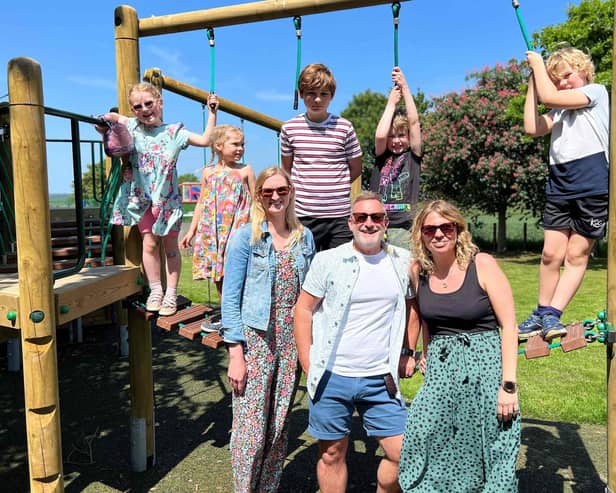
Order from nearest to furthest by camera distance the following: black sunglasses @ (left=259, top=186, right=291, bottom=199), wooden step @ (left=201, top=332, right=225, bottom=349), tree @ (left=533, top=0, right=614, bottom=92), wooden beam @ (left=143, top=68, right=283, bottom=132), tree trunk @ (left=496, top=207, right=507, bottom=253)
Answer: black sunglasses @ (left=259, top=186, right=291, bottom=199), wooden step @ (left=201, top=332, right=225, bottom=349), wooden beam @ (left=143, top=68, right=283, bottom=132), tree @ (left=533, top=0, right=614, bottom=92), tree trunk @ (left=496, top=207, right=507, bottom=253)

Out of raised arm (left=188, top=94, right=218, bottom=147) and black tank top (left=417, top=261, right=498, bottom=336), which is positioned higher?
raised arm (left=188, top=94, right=218, bottom=147)

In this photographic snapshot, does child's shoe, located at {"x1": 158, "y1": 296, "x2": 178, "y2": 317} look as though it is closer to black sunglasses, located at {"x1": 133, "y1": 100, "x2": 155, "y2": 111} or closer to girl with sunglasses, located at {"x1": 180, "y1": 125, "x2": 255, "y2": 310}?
girl with sunglasses, located at {"x1": 180, "y1": 125, "x2": 255, "y2": 310}

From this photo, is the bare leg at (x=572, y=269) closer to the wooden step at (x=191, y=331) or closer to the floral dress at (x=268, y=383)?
the floral dress at (x=268, y=383)

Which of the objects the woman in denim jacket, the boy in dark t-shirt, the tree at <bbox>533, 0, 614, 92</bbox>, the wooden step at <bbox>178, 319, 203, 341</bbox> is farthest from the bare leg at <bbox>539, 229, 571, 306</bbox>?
the tree at <bbox>533, 0, 614, 92</bbox>

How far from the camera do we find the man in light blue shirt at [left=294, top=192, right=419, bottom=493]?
8.32 feet

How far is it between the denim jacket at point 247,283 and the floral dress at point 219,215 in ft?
3.49

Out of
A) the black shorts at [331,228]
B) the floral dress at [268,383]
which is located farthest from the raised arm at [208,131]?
the floral dress at [268,383]

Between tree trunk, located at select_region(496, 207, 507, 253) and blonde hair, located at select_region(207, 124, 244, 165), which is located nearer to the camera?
blonde hair, located at select_region(207, 124, 244, 165)

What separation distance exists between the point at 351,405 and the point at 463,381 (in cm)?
57

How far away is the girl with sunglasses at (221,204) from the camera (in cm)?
385

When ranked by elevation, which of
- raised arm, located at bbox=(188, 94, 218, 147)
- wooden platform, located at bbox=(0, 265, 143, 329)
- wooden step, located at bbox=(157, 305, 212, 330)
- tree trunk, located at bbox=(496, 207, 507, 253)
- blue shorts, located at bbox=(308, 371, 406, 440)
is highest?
raised arm, located at bbox=(188, 94, 218, 147)

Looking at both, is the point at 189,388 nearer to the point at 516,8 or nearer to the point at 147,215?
the point at 147,215

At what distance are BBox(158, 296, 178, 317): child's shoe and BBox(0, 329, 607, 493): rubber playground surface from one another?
1.30 m

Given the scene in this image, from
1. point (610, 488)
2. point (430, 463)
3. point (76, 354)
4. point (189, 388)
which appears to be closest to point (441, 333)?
point (430, 463)
